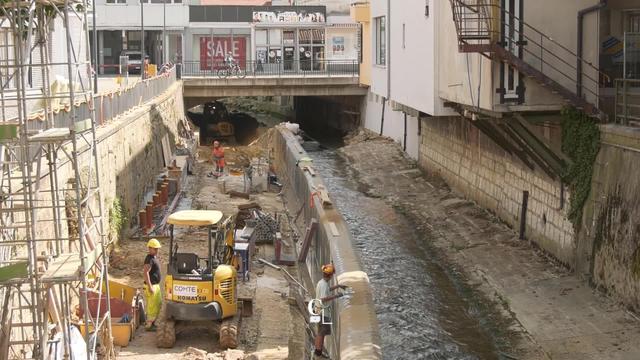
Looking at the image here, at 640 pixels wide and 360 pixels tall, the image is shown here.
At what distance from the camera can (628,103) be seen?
Result: 21.0m

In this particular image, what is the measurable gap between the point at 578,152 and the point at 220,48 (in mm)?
48985

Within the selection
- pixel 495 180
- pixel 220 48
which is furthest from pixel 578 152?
pixel 220 48

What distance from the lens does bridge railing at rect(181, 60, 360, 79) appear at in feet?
191

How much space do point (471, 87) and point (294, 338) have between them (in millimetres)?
9162

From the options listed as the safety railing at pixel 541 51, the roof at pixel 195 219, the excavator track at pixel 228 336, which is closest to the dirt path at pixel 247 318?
the excavator track at pixel 228 336

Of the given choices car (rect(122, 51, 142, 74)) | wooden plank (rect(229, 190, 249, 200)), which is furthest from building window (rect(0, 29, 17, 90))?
car (rect(122, 51, 142, 74))

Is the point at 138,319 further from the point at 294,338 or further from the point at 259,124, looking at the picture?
the point at 259,124

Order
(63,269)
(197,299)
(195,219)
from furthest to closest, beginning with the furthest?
(195,219)
(197,299)
(63,269)

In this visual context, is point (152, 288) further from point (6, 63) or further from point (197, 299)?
point (6, 63)

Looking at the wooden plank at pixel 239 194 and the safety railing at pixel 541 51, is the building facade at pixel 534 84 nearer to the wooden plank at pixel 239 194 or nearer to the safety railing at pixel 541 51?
the safety railing at pixel 541 51

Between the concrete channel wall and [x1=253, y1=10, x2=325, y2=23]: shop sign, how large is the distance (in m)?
31.8

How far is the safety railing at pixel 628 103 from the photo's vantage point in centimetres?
2028

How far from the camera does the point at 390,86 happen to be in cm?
3888

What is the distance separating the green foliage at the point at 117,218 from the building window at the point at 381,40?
54.5 feet
